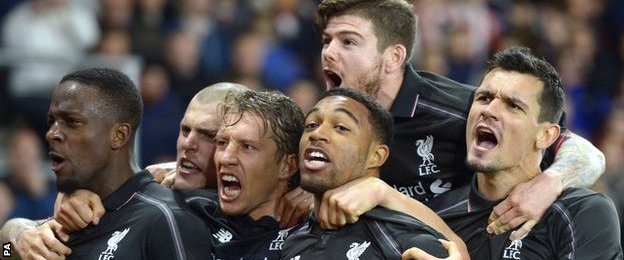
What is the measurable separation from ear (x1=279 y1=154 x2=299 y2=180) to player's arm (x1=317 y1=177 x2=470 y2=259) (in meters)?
0.46

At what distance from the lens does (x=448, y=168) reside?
538 centimetres

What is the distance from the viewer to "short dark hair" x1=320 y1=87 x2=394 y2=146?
4.73 m

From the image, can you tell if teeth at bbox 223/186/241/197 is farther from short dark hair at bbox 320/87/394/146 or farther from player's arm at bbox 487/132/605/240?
player's arm at bbox 487/132/605/240

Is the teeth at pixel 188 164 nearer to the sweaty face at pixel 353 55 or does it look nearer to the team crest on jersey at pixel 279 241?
the team crest on jersey at pixel 279 241

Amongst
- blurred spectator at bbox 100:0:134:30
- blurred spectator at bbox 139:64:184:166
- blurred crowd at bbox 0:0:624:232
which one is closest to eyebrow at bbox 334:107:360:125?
blurred crowd at bbox 0:0:624:232

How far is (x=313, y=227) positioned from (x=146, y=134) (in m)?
4.28

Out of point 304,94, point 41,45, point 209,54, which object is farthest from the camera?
point 209,54

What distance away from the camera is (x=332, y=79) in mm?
5449

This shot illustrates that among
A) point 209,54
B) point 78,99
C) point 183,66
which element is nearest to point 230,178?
point 78,99

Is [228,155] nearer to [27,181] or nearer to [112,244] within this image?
[112,244]

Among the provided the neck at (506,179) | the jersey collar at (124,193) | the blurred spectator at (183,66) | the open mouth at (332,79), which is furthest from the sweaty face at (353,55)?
the blurred spectator at (183,66)

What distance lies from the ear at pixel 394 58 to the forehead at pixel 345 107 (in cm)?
74

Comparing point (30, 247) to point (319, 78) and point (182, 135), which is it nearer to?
point (182, 135)

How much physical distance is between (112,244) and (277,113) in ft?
2.90
